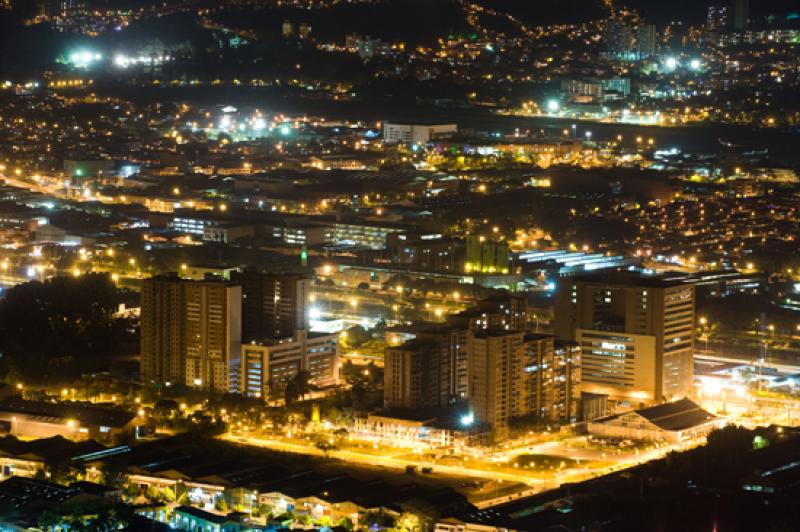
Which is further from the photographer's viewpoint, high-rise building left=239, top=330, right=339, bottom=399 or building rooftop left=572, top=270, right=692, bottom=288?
building rooftop left=572, top=270, right=692, bottom=288

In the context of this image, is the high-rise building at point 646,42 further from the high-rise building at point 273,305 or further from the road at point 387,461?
the road at point 387,461

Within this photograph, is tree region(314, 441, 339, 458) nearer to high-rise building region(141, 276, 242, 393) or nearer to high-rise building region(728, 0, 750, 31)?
high-rise building region(141, 276, 242, 393)

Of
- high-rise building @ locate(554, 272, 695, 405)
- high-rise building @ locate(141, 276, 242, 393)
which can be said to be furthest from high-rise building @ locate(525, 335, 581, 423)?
high-rise building @ locate(141, 276, 242, 393)

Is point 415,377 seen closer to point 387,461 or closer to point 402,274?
point 387,461

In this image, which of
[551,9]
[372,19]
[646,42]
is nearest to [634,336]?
[646,42]

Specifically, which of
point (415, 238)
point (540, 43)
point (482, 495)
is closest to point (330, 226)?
point (415, 238)

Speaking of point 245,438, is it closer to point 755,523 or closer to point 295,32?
point 755,523
